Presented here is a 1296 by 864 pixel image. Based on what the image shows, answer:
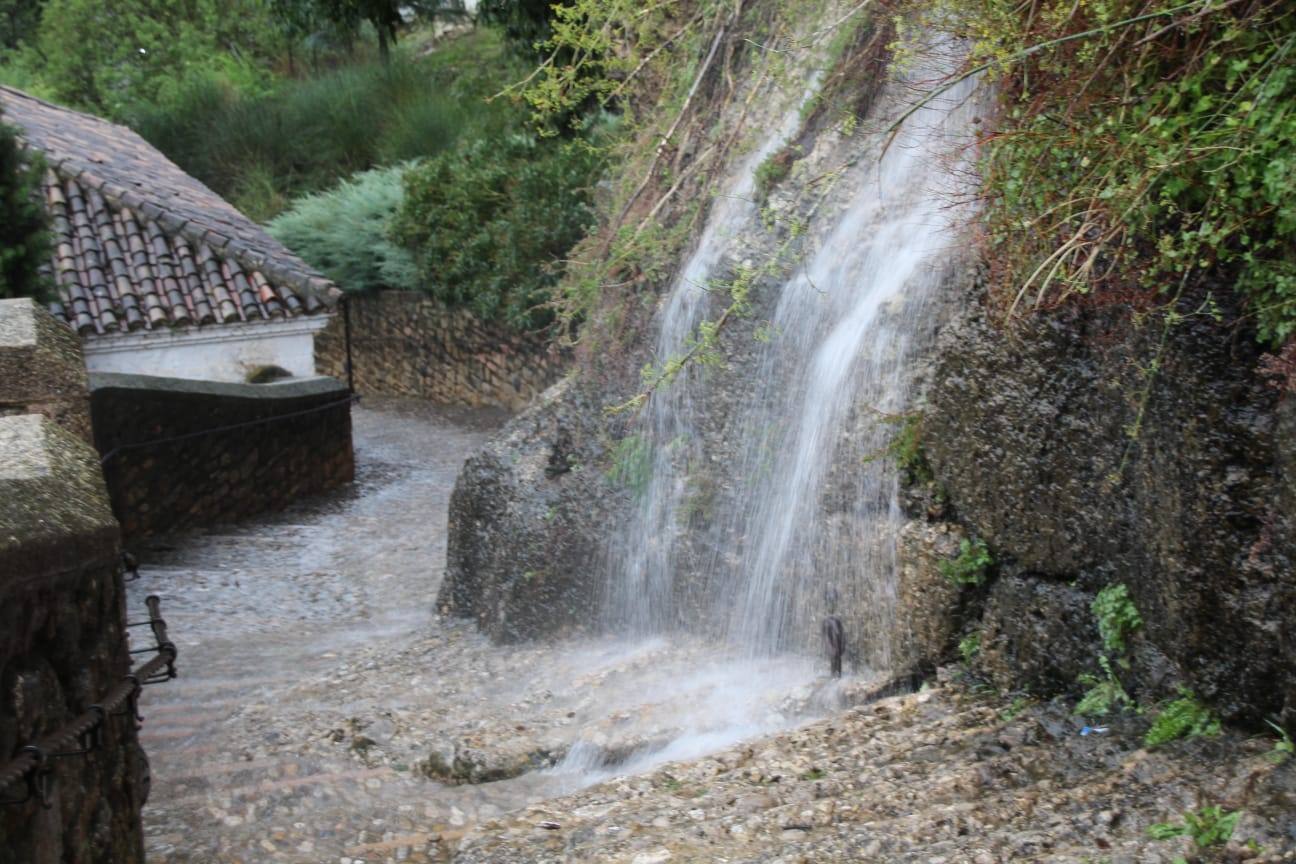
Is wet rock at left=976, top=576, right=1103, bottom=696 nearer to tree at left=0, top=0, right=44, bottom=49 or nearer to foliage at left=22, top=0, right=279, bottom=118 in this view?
foliage at left=22, top=0, right=279, bottom=118

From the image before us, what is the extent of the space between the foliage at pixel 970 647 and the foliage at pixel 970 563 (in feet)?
0.70

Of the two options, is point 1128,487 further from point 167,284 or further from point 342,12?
point 342,12

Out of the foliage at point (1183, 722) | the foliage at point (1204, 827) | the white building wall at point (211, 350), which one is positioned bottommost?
the foliage at point (1204, 827)

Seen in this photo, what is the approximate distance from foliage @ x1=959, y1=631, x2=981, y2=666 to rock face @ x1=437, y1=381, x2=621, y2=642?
126 inches

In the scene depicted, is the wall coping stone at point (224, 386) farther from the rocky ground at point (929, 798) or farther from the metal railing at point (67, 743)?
the rocky ground at point (929, 798)

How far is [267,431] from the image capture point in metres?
14.2

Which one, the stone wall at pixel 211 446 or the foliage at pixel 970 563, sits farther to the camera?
the stone wall at pixel 211 446

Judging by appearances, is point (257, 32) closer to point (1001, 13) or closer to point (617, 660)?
point (617, 660)

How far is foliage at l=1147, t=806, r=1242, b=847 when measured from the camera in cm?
361

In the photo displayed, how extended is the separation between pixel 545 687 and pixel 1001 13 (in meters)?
4.38

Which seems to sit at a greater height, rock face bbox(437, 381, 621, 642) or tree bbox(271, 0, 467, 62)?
tree bbox(271, 0, 467, 62)

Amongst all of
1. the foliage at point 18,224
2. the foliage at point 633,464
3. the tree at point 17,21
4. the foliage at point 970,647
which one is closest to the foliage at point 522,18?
Result: the foliage at point 18,224

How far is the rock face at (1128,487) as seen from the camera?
Answer: 409 cm

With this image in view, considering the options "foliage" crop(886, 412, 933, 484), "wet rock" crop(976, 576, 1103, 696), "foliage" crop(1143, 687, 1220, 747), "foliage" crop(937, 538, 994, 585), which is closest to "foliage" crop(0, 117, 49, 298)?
"foliage" crop(886, 412, 933, 484)
